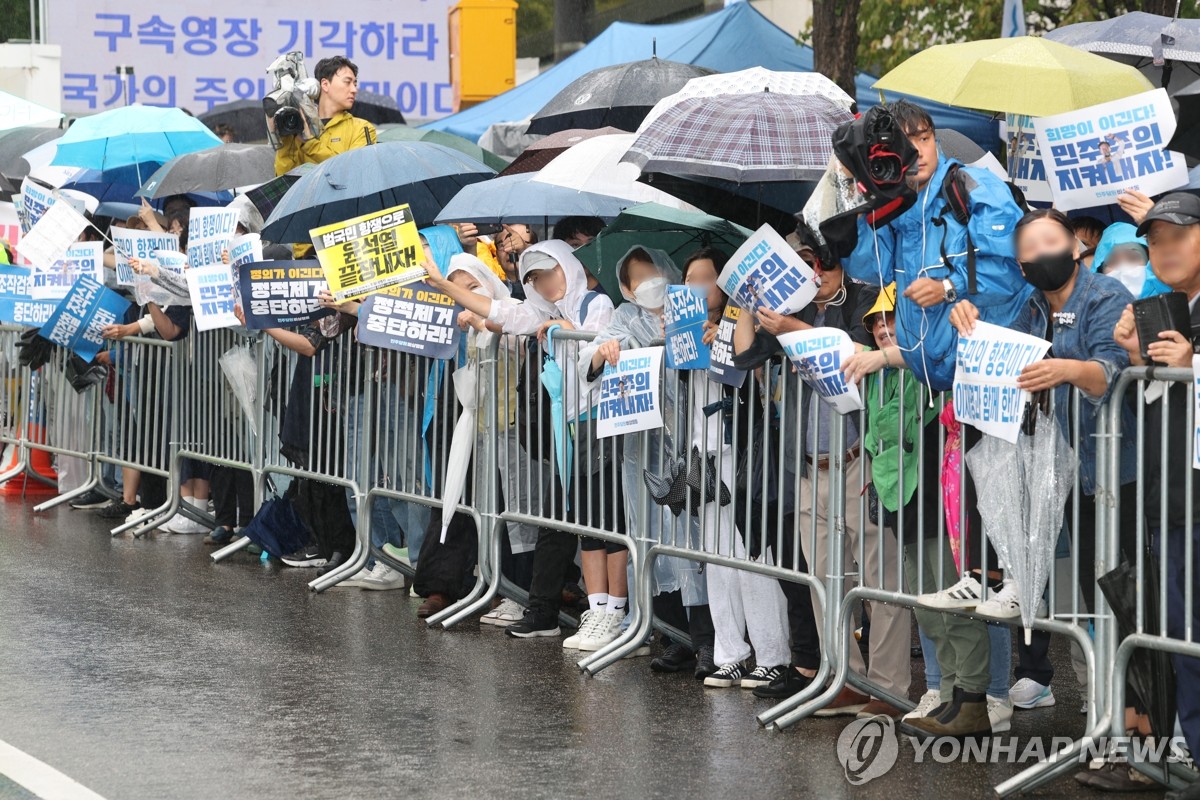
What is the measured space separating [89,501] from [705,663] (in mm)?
7353

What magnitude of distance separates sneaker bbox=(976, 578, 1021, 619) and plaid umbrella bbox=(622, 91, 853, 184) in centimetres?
205

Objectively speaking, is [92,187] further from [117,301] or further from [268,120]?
[268,120]

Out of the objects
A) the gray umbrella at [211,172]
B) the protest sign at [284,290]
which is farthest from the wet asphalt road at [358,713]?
the gray umbrella at [211,172]

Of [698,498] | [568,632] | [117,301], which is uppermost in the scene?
[117,301]

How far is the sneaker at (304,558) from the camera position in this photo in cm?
1142

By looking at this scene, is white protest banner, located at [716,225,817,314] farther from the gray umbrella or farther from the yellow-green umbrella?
the gray umbrella

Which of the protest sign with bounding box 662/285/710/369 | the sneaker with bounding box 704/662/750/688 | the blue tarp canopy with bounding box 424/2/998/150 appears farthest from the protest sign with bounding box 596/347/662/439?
the blue tarp canopy with bounding box 424/2/998/150

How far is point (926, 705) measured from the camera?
7.11 m

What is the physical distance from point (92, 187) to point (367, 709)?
8.60m

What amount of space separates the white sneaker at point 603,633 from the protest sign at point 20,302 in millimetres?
5979

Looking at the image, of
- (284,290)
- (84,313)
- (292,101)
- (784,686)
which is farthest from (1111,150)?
(84,313)

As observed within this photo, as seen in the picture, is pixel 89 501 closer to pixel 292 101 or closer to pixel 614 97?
pixel 292 101

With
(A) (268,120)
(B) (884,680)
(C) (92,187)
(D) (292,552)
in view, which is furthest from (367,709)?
(C) (92,187)

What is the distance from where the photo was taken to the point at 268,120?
1227 cm
